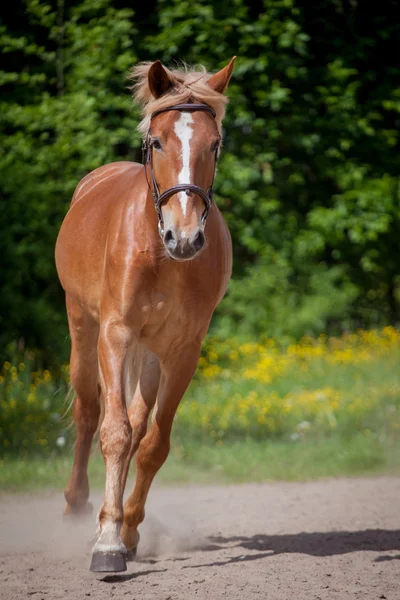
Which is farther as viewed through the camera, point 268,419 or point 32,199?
point 32,199

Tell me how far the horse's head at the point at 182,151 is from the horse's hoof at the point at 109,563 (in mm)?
1390

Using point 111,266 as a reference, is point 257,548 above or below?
below

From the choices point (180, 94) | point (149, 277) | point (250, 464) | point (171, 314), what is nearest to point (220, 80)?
point (180, 94)

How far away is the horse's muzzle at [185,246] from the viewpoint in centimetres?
389

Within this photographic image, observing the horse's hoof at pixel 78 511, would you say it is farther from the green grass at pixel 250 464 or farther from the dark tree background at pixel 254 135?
the dark tree background at pixel 254 135

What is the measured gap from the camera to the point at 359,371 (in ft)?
34.9

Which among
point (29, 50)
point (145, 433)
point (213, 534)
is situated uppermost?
point (29, 50)

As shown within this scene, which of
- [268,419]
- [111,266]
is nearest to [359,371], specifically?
[268,419]

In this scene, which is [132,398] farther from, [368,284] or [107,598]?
[368,284]

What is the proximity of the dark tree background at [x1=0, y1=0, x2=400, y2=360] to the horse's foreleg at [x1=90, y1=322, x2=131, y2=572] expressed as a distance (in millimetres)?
5609

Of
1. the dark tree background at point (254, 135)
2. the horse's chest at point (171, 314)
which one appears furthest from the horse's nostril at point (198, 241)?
the dark tree background at point (254, 135)

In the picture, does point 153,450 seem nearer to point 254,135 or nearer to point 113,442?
point 113,442

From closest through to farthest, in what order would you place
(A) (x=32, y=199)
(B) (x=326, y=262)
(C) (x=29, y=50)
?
(A) (x=32, y=199) → (C) (x=29, y=50) → (B) (x=326, y=262)

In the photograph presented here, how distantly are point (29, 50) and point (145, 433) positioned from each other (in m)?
7.54
